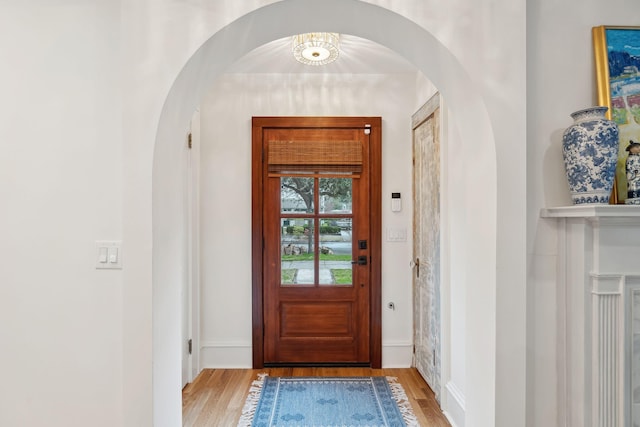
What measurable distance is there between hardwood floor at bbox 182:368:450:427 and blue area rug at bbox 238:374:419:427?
0.22ft

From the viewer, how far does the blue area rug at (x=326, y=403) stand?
2.42 metres

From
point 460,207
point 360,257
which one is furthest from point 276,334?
point 460,207

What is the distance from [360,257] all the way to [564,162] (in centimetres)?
208

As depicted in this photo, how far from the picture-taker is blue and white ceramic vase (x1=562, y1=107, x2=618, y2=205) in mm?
1219

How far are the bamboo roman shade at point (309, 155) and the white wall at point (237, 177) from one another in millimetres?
240

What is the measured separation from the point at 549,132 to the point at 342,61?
1.98 meters

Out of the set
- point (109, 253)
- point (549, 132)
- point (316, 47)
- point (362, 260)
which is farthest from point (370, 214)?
point (109, 253)

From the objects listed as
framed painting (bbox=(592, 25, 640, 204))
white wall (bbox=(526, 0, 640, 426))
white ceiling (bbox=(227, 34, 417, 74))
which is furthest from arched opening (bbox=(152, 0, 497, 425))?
white ceiling (bbox=(227, 34, 417, 74))

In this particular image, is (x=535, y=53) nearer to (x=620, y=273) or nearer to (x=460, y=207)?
(x=620, y=273)

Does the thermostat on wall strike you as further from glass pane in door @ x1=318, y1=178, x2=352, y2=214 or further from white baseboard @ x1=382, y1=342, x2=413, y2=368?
white baseboard @ x1=382, y1=342, x2=413, y2=368

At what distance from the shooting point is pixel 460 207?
2.35 metres

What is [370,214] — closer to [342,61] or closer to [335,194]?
[335,194]

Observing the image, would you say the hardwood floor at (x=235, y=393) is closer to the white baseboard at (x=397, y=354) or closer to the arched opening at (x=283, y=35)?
the white baseboard at (x=397, y=354)

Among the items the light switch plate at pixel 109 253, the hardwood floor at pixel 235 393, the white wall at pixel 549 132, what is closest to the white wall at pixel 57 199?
the light switch plate at pixel 109 253
